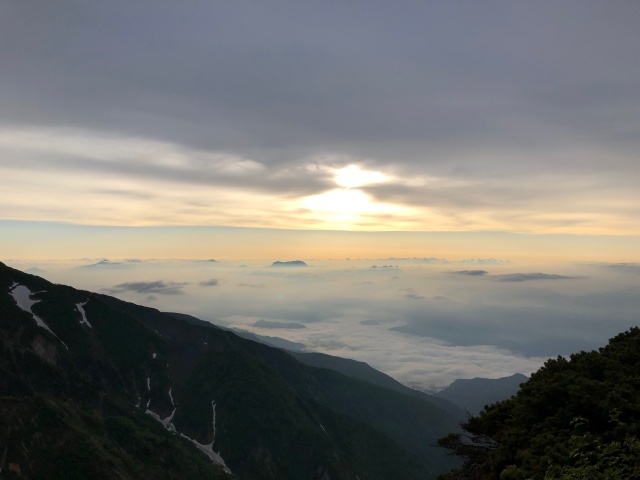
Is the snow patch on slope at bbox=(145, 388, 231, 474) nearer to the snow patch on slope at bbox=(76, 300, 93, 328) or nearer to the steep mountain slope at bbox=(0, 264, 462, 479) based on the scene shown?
the steep mountain slope at bbox=(0, 264, 462, 479)

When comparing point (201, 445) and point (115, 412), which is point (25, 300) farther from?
point (201, 445)

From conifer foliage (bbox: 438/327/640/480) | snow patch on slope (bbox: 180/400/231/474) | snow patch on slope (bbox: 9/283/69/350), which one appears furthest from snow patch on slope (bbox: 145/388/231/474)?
conifer foliage (bbox: 438/327/640/480)

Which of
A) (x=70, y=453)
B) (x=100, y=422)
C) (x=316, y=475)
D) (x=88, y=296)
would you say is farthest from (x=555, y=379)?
(x=88, y=296)

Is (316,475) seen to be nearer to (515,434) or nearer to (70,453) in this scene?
(70,453)

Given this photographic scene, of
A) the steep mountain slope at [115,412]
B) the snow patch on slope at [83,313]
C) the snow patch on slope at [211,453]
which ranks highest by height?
the snow patch on slope at [83,313]

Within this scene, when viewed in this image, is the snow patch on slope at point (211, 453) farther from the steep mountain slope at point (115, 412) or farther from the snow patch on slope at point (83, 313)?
the snow patch on slope at point (83, 313)

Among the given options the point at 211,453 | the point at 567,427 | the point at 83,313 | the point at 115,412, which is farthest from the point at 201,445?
Answer: the point at 567,427

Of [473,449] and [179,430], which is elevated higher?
[473,449]

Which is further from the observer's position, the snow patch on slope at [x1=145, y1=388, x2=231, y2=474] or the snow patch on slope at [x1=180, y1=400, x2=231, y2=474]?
the snow patch on slope at [x1=145, y1=388, x2=231, y2=474]

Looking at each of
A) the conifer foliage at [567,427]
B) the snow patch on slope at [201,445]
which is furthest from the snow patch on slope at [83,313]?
the conifer foliage at [567,427]
